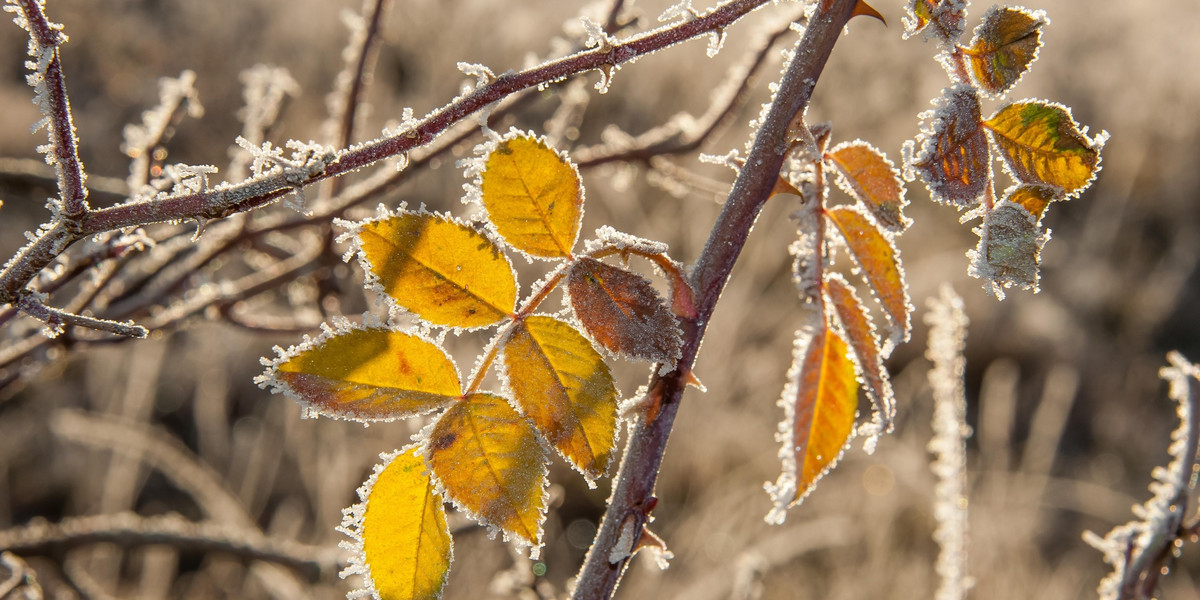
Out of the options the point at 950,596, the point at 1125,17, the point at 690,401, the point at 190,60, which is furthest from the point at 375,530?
the point at 1125,17

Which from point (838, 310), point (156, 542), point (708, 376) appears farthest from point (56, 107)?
point (708, 376)

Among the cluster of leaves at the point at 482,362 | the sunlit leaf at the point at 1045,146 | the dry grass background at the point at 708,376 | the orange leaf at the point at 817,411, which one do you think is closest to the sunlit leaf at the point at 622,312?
the cluster of leaves at the point at 482,362

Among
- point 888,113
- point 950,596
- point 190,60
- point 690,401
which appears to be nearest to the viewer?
point 950,596

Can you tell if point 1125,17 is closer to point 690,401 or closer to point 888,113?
point 888,113

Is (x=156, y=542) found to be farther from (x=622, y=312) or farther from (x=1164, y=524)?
(x=1164, y=524)

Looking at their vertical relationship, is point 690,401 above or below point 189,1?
below

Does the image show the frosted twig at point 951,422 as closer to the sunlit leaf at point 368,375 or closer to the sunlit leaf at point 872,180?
the sunlit leaf at point 872,180
